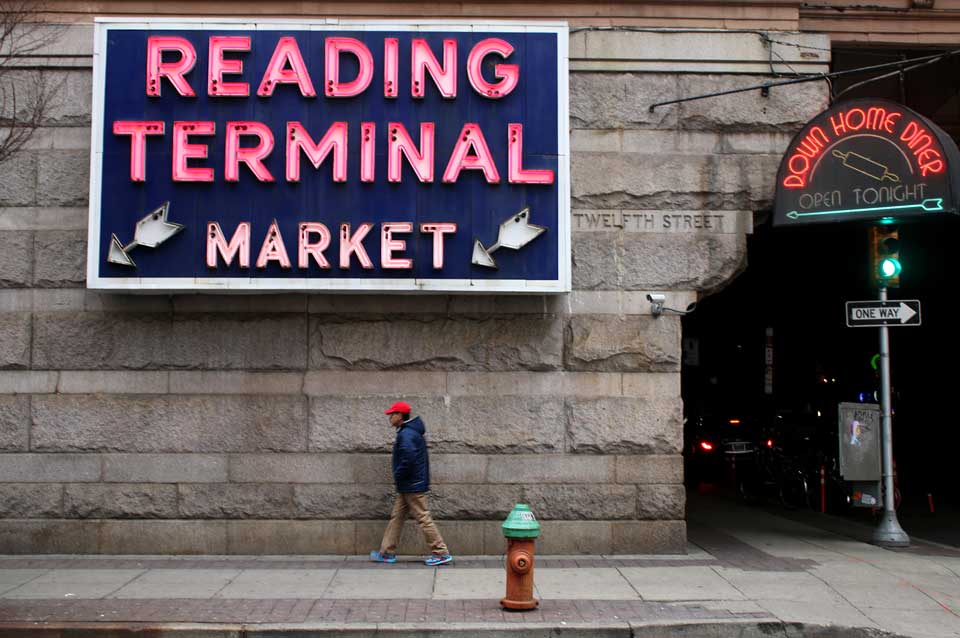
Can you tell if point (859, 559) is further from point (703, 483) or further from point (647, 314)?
point (703, 483)

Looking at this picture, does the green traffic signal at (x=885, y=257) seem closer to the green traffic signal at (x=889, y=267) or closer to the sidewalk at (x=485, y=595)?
the green traffic signal at (x=889, y=267)

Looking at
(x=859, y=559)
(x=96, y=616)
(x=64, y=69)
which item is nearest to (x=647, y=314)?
(x=859, y=559)

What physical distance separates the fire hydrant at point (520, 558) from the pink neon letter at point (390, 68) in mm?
5360

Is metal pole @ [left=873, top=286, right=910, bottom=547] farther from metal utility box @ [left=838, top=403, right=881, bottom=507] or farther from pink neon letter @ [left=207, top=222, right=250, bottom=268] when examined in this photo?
pink neon letter @ [left=207, top=222, right=250, bottom=268]

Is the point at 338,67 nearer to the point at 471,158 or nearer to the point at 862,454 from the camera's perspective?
the point at 471,158

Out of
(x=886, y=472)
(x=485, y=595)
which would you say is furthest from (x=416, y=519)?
(x=886, y=472)

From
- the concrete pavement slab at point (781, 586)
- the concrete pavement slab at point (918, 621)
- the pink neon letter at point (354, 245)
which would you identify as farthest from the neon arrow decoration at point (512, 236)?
the concrete pavement slab at point (918, 621)

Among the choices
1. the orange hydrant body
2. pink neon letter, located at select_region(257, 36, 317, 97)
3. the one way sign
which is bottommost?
the orange hydrant body

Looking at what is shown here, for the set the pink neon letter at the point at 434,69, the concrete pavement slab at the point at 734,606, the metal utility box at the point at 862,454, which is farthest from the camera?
the metal utility box at the point at 862,454

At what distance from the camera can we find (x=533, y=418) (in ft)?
34.9

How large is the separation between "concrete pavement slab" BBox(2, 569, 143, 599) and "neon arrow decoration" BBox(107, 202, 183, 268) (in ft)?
11.3

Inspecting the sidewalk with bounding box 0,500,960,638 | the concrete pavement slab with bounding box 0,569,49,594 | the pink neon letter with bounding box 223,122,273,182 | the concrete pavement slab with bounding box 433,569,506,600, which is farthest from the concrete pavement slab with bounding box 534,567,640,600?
the pink neon letter with bounding box 223,122,273,182

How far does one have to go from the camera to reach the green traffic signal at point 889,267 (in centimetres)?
1152

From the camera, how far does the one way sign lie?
11.3 metres
